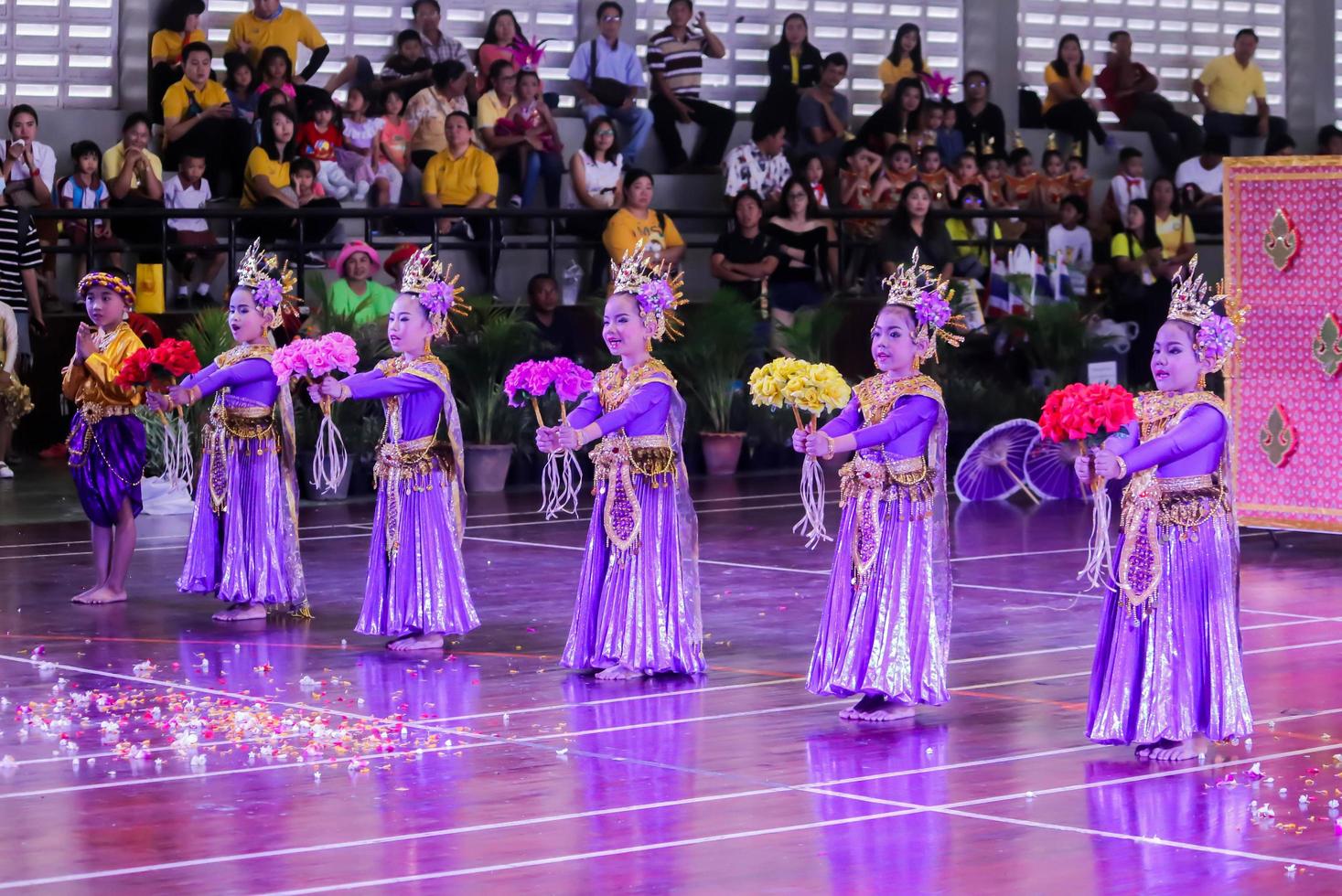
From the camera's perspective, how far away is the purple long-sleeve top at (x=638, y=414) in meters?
9.05

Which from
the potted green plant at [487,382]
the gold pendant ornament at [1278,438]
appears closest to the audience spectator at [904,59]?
the potted green plant at [487,382]

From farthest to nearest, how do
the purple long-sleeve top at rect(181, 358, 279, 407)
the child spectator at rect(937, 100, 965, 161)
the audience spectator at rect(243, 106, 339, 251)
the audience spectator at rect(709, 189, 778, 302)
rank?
the child spectator at rect(937, 100, 965, 161)
the audience spectator at rect(709, 189, 778, 302)
the audience spectator at rect(243, 106, 339, 251)
the purple long-sleeve top at rect(181, 358, 279, 407)

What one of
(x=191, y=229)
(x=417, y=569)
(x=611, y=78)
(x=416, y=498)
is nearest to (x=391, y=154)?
(x=191, y=229)

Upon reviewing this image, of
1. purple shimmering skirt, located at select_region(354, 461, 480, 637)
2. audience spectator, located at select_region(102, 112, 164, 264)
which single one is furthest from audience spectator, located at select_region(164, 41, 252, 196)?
purple shimmering skirt, located at select_region(354, 461, 480, 637)

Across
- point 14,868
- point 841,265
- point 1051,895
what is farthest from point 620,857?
point 841,265

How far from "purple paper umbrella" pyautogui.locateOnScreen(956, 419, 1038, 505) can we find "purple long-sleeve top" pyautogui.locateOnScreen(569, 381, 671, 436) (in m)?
6.69

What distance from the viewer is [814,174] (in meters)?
19.0

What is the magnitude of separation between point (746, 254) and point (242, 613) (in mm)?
8230

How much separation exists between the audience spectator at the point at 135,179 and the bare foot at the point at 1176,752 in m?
10.6

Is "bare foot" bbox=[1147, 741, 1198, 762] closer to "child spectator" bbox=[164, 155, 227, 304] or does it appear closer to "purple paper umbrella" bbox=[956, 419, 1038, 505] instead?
"purple paper umbrella" bbox=[956, 419, 1038, 505]

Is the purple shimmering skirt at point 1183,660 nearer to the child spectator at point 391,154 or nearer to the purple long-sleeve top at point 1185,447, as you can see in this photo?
the purple long-sleeve top at point 1185,447

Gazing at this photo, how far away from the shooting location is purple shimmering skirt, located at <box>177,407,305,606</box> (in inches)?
419

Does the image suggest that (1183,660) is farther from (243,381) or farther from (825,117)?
(825,117)

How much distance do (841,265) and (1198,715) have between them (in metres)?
11.7
